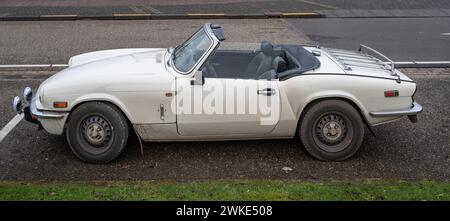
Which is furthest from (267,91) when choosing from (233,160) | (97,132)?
(97,132)

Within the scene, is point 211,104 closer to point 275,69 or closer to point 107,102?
point 275,69

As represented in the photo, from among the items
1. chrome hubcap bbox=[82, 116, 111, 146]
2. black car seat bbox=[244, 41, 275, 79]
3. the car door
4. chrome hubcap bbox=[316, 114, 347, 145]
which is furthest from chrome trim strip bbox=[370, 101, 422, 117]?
chrome hubcap bbox=[82, 116, 111, 146]

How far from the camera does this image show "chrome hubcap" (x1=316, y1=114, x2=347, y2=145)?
5.41m

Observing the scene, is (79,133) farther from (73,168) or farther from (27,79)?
(27,79)

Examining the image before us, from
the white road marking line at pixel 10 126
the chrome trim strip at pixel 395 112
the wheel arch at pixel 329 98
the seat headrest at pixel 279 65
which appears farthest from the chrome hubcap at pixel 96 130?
the chrome trim strip at pixel 395 112

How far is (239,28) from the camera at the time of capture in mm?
13062

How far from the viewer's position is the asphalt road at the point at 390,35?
10.6 metres

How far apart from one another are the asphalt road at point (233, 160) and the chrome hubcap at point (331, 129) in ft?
0.81

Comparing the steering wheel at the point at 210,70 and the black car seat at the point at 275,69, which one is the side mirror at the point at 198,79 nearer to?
the steering wheel at the point at 210,70

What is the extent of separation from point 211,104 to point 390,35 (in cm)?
816

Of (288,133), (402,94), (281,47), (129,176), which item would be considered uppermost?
(281,47)

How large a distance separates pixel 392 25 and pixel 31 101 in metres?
10.2

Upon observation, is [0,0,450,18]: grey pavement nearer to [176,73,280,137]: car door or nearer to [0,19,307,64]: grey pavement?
[0,19,307,64]: grey pavement

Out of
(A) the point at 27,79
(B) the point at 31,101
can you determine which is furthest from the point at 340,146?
(A) the point at 27,79
